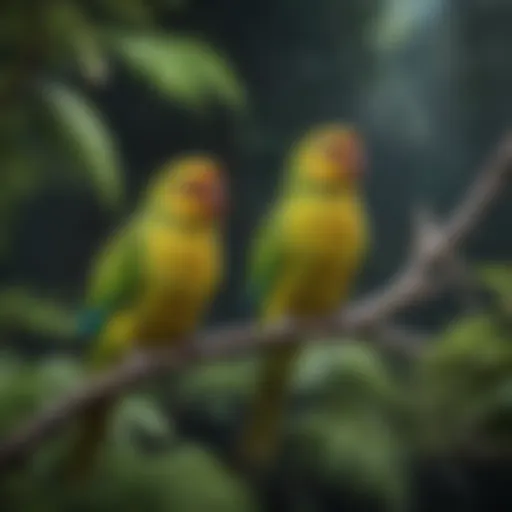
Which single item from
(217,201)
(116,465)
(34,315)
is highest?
(217,201)

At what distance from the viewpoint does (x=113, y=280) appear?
1.66 m

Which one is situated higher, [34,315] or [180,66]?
[180,66]

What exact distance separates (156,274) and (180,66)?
0.73 ft

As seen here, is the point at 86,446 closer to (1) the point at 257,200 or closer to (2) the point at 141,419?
(2) the point at 141,419

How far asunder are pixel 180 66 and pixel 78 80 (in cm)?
11

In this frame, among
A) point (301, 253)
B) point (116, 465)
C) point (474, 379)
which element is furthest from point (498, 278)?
point (116, 465)

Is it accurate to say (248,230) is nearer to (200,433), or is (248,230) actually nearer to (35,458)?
(200,433)

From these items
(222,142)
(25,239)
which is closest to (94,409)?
(25,239)

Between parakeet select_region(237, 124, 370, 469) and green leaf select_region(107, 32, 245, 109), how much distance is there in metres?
0.11

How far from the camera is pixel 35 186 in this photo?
5.60 feet

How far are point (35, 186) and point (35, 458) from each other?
28 cm

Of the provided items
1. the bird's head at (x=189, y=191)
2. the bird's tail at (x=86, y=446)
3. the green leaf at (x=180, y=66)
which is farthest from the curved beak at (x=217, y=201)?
the bird's tail at (x=86, y=446)

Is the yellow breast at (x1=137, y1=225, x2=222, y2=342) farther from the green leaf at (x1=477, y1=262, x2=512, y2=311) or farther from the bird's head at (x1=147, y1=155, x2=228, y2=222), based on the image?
the green leaf at (x1=477, y1=262, x2=512, y2=311)

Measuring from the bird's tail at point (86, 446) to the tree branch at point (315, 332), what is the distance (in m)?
0.01
